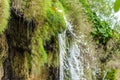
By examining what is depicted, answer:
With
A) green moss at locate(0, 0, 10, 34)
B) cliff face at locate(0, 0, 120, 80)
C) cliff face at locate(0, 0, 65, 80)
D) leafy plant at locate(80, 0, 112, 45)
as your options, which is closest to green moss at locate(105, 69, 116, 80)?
leafy plant at locate(80, 0, 112, 45)

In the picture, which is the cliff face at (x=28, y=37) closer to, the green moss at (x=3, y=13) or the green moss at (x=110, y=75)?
the green moss at (x=3, y=13)

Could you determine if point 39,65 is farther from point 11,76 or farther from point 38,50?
point 11,76

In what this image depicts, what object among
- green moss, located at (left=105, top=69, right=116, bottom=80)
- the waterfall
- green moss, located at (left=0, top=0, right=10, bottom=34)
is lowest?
green moss, located at (left=105, top=69, right=116, bottom=80)

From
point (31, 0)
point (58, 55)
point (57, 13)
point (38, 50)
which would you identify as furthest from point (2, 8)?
point (58, 55)

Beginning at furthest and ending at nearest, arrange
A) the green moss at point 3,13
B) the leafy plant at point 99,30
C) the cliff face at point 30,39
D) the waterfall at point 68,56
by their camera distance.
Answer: the leafy plant at point 99,30 → the waterfall at point 68,56 → the cliff face at point 30,39 → the green moss at point 3,13

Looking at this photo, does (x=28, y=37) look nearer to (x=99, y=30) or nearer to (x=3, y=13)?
(x=3, y=13)

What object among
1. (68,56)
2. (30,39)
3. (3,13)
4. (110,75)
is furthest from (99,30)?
(3,13)

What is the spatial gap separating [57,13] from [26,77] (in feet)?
2.11

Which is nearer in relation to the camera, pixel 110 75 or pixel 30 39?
pixel 30 39

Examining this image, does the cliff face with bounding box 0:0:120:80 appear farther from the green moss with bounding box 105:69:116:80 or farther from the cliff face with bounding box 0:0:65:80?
the green moss with bounding box 105:69:116:80

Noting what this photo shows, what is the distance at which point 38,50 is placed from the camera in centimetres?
227

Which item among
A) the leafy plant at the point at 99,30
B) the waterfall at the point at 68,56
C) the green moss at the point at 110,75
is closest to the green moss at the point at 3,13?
the waterfall at the point at 68,56

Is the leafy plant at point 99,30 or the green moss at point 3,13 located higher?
the green moss at point 3,13

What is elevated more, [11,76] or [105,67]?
[11,76]
